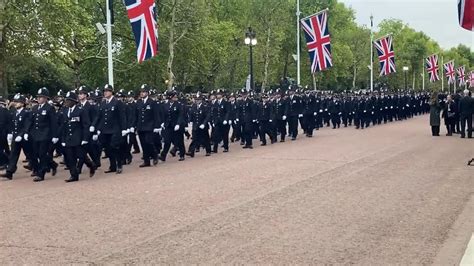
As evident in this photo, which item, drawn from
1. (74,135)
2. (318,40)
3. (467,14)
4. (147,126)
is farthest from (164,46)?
(467,14)

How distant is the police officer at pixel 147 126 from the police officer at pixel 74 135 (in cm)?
217

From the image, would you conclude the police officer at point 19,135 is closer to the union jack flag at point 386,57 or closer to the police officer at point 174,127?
the police officer at point 174,127

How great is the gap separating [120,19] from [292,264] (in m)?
37.8

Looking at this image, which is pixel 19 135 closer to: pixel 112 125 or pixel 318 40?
pixel 112 125

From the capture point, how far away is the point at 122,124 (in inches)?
551

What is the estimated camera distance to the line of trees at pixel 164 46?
28.9 meters

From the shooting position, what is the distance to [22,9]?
28.9 meters

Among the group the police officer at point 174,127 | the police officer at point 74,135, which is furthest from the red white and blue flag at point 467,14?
the police officer at point 74,135

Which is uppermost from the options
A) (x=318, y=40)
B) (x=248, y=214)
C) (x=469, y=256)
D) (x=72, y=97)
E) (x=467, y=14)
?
(x=318, y=40)

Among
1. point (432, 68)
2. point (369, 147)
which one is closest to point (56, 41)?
point (369, 147)

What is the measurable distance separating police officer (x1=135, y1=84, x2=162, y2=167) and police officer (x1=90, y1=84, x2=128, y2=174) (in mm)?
1102

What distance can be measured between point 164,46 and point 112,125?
2775 centimetres

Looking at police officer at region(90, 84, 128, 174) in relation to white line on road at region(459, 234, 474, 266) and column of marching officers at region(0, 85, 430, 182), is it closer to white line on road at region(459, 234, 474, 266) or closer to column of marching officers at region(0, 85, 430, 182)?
column of marching officers at region(0, 85, 430, 182)

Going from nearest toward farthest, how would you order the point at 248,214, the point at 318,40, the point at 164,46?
1. the point at 248,214
2. the point at 318,40
3. the point at 164,46
